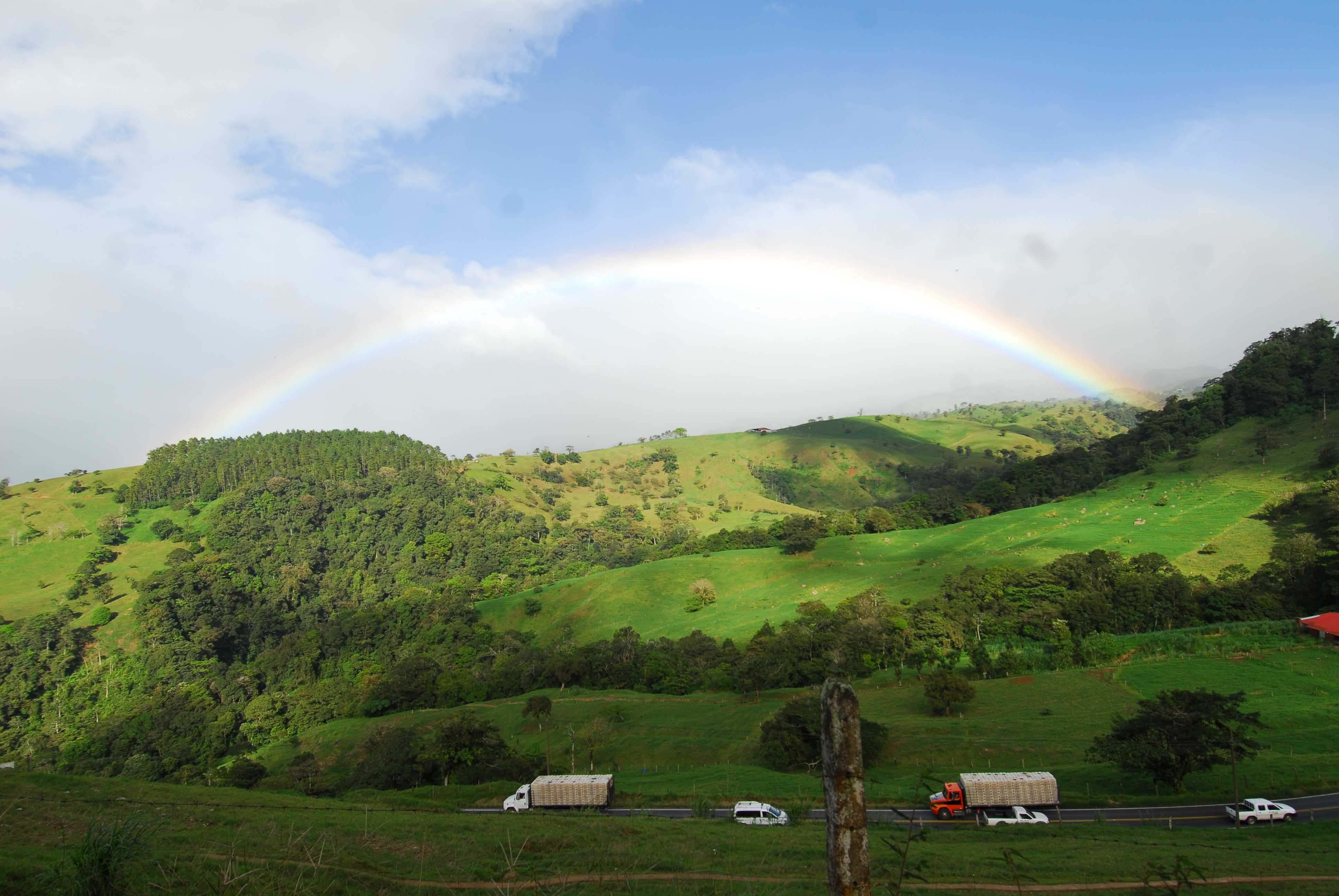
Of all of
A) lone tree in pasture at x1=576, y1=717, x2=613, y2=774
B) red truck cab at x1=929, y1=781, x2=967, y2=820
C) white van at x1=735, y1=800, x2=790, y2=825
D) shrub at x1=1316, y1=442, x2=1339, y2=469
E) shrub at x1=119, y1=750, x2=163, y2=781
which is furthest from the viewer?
shrub at x1=1316, y1=442, x2=1339, y2=469

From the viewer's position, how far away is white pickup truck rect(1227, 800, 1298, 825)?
2688cm

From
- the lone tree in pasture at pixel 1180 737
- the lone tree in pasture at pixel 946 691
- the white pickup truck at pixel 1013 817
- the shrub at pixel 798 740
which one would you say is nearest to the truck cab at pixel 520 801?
the shrub at pixel 798 740

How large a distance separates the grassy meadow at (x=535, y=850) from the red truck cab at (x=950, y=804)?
289 centimetres

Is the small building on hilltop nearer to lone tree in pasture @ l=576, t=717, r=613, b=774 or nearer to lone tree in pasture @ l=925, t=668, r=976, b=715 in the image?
lone tree in pasture @ l=925, t=668, r=976, b=715

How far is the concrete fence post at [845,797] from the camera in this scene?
6.85 m

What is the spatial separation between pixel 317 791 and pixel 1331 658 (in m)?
74.2

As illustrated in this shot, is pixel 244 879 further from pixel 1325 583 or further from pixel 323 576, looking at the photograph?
pixel 323 576

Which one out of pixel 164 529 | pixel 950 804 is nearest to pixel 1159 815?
pixel 950 804

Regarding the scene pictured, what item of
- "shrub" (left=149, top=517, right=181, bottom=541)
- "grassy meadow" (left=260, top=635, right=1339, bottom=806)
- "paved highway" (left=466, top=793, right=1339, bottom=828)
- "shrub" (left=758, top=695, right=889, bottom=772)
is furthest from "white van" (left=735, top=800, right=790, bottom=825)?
"shrub" (left=149, top=517, right=181, bottom=541)

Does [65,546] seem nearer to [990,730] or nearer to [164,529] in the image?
[164,529]

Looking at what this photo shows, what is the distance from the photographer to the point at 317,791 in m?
51.9

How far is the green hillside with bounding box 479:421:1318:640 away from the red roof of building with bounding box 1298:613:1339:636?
962 inches

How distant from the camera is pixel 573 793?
119 ft

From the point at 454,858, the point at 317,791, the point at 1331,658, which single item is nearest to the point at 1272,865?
the point at 454,858
